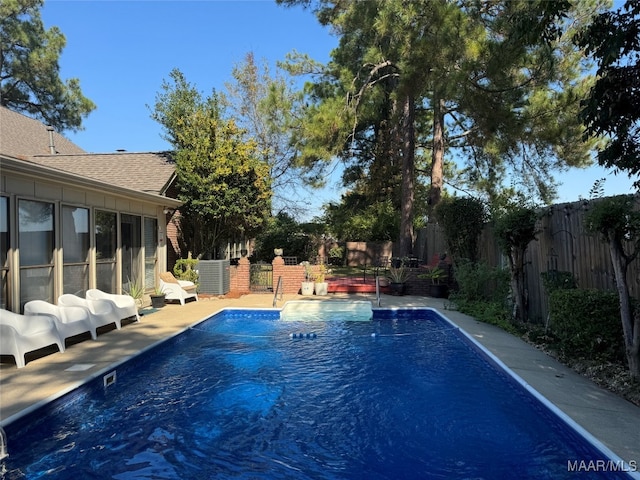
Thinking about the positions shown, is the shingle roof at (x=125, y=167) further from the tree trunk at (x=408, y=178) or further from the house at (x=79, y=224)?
the tree trunk at (x=408, y=178)

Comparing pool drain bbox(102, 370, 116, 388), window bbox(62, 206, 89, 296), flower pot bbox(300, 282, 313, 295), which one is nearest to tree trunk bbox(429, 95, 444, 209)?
flower pot bbox(300, 282, 313, 295)

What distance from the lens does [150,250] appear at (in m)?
11.6

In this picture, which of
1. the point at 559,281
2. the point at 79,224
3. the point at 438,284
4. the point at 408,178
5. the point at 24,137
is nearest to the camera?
the point at 559,281

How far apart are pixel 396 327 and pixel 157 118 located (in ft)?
38.3

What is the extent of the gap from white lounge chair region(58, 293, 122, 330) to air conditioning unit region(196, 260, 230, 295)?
179 inches

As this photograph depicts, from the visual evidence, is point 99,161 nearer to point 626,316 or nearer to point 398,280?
point 398,280

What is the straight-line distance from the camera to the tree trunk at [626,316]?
14.7ft

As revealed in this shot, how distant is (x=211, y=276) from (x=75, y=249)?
428 cm

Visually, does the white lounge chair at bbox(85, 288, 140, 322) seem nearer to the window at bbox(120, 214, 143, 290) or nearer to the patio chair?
the window at bbox(120, 214, 143, 290)

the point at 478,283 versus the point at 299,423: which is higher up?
the point at 478,283

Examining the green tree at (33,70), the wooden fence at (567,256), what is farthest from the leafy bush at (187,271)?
the green tree at (33,70)

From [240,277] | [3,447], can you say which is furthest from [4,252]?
[240,277]

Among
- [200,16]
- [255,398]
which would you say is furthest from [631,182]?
[200,16]

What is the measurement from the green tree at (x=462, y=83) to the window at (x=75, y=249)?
8020 millimetres
